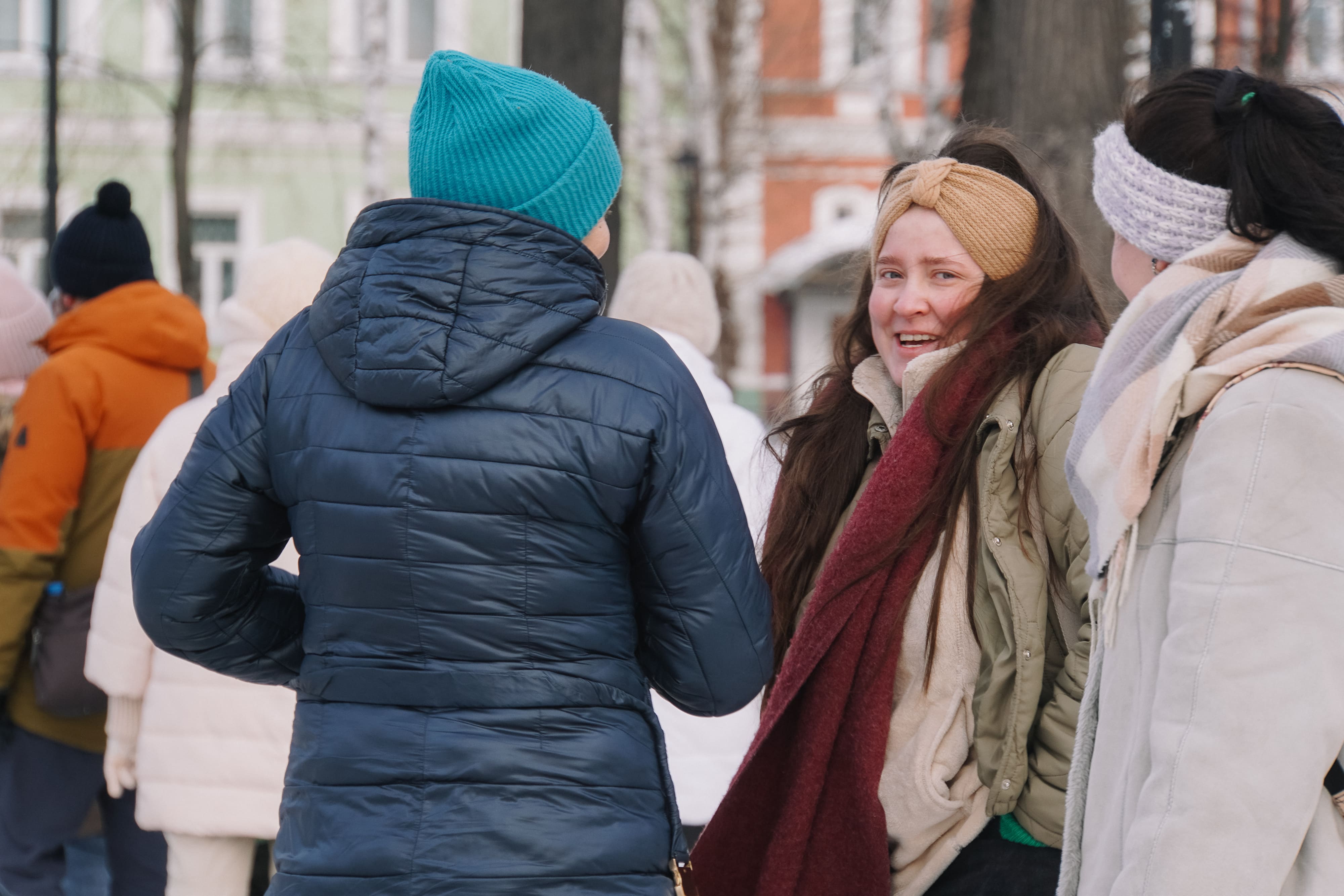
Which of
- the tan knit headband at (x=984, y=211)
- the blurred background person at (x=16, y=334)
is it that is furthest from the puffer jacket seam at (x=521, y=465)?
the blurred background person at (x=16, y=334)

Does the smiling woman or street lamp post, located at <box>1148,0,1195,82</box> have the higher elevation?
street lamp post, located at <box>1148,0,1195,82</box>

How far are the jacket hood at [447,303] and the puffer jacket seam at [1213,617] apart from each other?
932mm

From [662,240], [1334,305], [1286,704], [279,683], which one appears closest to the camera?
[1286,704]

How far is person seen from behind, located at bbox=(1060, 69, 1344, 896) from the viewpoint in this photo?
5.73ft

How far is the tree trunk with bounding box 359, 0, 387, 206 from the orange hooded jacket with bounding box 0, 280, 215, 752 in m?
11.2

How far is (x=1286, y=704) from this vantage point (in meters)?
1.74

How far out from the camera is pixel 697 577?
2.21 meters

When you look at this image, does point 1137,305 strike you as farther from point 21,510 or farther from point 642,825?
point 21,510

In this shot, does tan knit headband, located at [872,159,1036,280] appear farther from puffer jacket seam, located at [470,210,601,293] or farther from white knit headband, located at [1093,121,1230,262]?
puffer jacket seam, located at [470,210,601,293]

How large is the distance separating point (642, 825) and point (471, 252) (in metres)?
0.85

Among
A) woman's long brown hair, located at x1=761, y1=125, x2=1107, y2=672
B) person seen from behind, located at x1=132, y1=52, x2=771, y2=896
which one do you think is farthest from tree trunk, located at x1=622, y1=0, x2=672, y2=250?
person seen from behind, located at x1=132, y1=52, x2=771, y2=896

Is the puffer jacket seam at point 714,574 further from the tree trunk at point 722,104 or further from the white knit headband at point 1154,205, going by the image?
the tree trunk at point 722,104

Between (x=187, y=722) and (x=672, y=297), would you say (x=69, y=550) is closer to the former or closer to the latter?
(x=187, y=722)

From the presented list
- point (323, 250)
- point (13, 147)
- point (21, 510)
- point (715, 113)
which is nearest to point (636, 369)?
point (323, 250)
